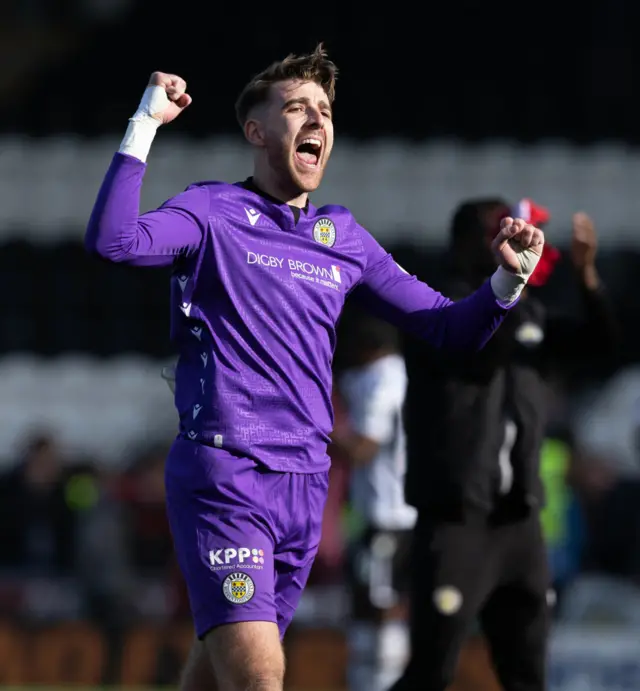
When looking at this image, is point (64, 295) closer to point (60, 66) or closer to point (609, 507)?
point (60, 66)

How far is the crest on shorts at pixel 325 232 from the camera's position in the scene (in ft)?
15.2

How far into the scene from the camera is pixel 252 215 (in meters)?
4.51

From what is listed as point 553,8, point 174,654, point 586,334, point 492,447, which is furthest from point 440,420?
point 553,8

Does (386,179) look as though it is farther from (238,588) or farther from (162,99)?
(238,588)

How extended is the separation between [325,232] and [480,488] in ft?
4.53

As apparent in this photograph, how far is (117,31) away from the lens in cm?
1698

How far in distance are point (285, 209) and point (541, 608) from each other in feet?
6.25

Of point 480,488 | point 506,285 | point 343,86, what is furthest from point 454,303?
point 343,86

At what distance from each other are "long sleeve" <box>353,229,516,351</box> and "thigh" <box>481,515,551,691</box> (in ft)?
3.82

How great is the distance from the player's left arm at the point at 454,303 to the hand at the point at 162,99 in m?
0.81

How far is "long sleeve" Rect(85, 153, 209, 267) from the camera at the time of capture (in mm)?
4027

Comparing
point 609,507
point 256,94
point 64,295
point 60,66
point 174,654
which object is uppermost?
point 60,66

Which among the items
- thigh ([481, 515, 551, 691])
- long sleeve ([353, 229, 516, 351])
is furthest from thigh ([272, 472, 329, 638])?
thigh ([481, 515, 551, 691])

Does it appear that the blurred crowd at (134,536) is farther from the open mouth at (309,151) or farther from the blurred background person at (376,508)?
the open mouth at (309,151)
